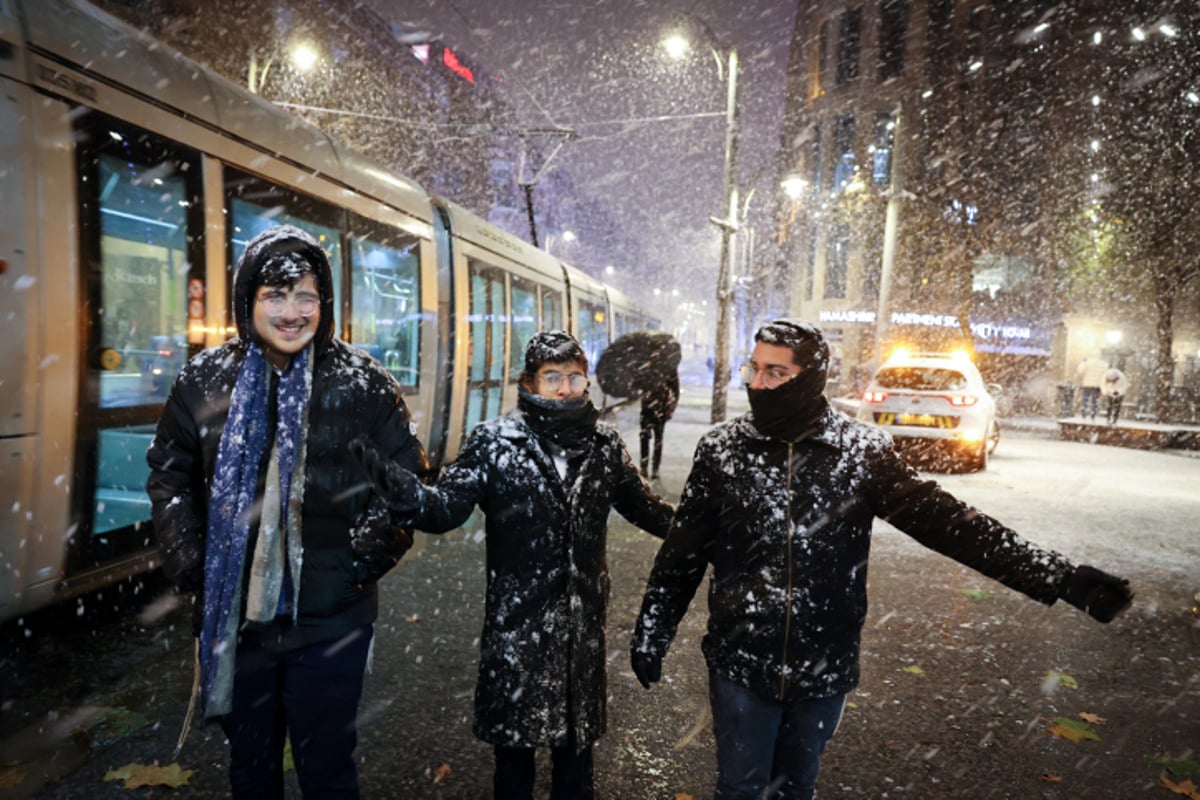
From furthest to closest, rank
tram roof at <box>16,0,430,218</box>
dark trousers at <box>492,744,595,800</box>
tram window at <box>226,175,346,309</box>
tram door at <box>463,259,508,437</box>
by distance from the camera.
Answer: tram door at <box>463,259,508,437</box>, tram window at <box>226,175,346,309</box>, tram roof at <box>16,0,430,218</box>, dark trousers at <box>492,744,595,800</box>

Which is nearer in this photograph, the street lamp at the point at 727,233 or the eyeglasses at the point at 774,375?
the eyeglasses at the point at 774,375

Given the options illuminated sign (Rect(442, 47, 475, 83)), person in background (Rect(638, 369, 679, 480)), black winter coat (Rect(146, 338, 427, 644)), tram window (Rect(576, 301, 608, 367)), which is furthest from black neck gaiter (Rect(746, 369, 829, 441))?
illuminated sign (Rect(442, 47, 475, 83))

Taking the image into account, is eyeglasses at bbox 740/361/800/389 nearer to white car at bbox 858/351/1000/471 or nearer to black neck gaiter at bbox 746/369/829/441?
black neck gaiter at bbox 746/369/829/441

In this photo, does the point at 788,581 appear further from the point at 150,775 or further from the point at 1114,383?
the point at 1114,383

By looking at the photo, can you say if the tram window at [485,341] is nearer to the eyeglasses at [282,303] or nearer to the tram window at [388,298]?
the tram window at [388,298]

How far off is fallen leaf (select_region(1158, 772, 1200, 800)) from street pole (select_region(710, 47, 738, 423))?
13.3 meters

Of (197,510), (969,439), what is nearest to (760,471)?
(197,510)

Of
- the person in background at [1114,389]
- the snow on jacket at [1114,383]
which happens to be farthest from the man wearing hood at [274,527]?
the snow on jacket at [1114,383]

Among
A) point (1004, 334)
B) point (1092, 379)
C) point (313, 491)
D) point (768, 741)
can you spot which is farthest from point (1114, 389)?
point (313, 491)

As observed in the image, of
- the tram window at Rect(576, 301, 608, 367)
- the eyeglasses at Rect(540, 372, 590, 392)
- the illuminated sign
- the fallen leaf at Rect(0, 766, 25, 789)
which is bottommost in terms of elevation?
the fallen leaf at Rect(0, 766, 25, 789)

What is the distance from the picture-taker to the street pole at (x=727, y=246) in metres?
16.4

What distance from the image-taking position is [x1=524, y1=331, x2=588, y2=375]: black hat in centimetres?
250

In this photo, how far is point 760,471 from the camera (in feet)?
7.20

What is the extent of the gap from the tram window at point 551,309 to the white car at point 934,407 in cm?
546
